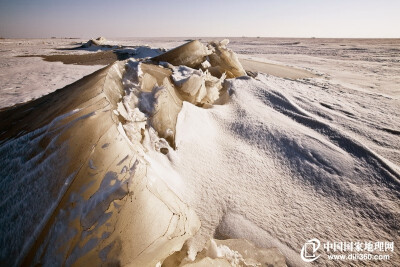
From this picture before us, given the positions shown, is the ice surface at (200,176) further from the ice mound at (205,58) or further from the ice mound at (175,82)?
the ice mound at (205,58)

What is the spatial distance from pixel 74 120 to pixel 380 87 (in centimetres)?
418

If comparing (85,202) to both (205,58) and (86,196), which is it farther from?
(205,58)

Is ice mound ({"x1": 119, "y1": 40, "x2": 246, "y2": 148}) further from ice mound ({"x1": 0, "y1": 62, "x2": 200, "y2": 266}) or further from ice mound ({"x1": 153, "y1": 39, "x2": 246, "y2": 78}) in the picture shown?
ice mound ({"x1": 0, "y1": 62, "x2": 200, "y2": 266})

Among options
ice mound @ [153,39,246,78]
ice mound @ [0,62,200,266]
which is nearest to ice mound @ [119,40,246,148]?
ice mound @ [153,39,246,78]

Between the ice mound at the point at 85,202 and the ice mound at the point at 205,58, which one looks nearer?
the ice mound at the point at 85,202

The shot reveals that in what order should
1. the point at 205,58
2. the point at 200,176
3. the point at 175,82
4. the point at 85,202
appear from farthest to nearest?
the point at 205,58, the point at 175,82, the point at 200,176, the point at 85,202

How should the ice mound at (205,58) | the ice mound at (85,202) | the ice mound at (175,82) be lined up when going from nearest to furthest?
the ice mound at (85,202)
the ice mound at (175,82)
the ice mound at (205,58)

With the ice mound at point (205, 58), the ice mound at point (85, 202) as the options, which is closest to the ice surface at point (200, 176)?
the ice mound at point (85, 202)

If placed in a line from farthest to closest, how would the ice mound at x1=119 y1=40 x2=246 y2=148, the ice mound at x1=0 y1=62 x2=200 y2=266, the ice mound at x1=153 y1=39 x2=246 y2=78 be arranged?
the ice mound at x1=153 y1=39 x2=246 y2=78, the ice mound at x1=119 y1=40 x2=246 y2=148, the ice mound at x1=0 y1=62 x2=200 y2=266

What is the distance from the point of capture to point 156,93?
136cm

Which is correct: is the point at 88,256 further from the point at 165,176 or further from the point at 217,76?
the point at 217,76

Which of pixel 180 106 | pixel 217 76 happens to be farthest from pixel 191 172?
pixel 217 76

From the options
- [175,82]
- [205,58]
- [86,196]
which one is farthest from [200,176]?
[205,58]

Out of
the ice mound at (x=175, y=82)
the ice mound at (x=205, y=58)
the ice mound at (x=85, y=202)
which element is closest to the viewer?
the ice mound at (x=85, y=202)
